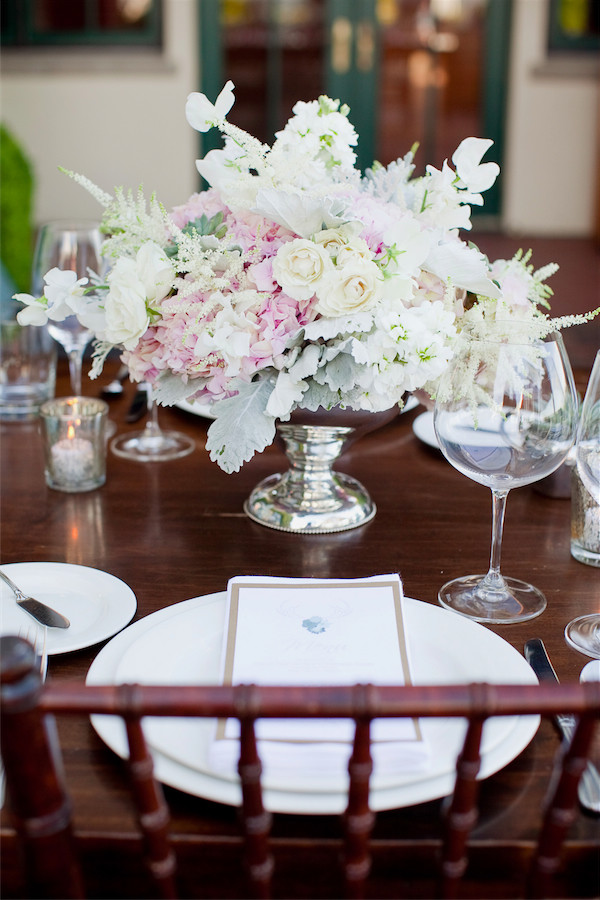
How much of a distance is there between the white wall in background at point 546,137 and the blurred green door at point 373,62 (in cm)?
11

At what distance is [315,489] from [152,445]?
317 millimetres

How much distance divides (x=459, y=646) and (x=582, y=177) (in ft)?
18.8

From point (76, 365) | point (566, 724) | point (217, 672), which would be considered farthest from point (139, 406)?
point (566, 724)

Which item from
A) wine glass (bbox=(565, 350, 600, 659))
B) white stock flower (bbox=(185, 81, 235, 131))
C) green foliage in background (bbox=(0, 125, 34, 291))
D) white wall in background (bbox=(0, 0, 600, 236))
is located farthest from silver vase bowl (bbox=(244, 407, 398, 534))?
white wall in background (bbox=(0, 0, 600, 236))

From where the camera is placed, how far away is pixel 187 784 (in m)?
0.56

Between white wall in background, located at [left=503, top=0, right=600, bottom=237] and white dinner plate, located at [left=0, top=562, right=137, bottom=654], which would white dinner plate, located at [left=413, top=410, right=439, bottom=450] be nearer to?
white dinner plate, located at [left=0, top=562, right=137, bottom=654]

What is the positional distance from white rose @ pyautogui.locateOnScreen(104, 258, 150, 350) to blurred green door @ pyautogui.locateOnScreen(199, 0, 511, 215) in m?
4.93

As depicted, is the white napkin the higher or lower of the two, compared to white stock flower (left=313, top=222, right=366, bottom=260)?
lower

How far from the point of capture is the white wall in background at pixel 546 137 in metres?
5.49

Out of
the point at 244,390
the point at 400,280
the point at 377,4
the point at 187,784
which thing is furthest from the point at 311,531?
the point at 377,4

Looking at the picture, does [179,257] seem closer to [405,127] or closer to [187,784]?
[187,784]

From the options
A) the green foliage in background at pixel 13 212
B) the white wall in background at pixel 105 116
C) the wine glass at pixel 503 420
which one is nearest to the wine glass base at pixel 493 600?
the wine glass at pixel 503 420

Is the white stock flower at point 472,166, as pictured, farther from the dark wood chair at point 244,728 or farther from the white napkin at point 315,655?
the dark wood chair at point 244,728

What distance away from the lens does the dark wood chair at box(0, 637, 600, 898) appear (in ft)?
1.43
